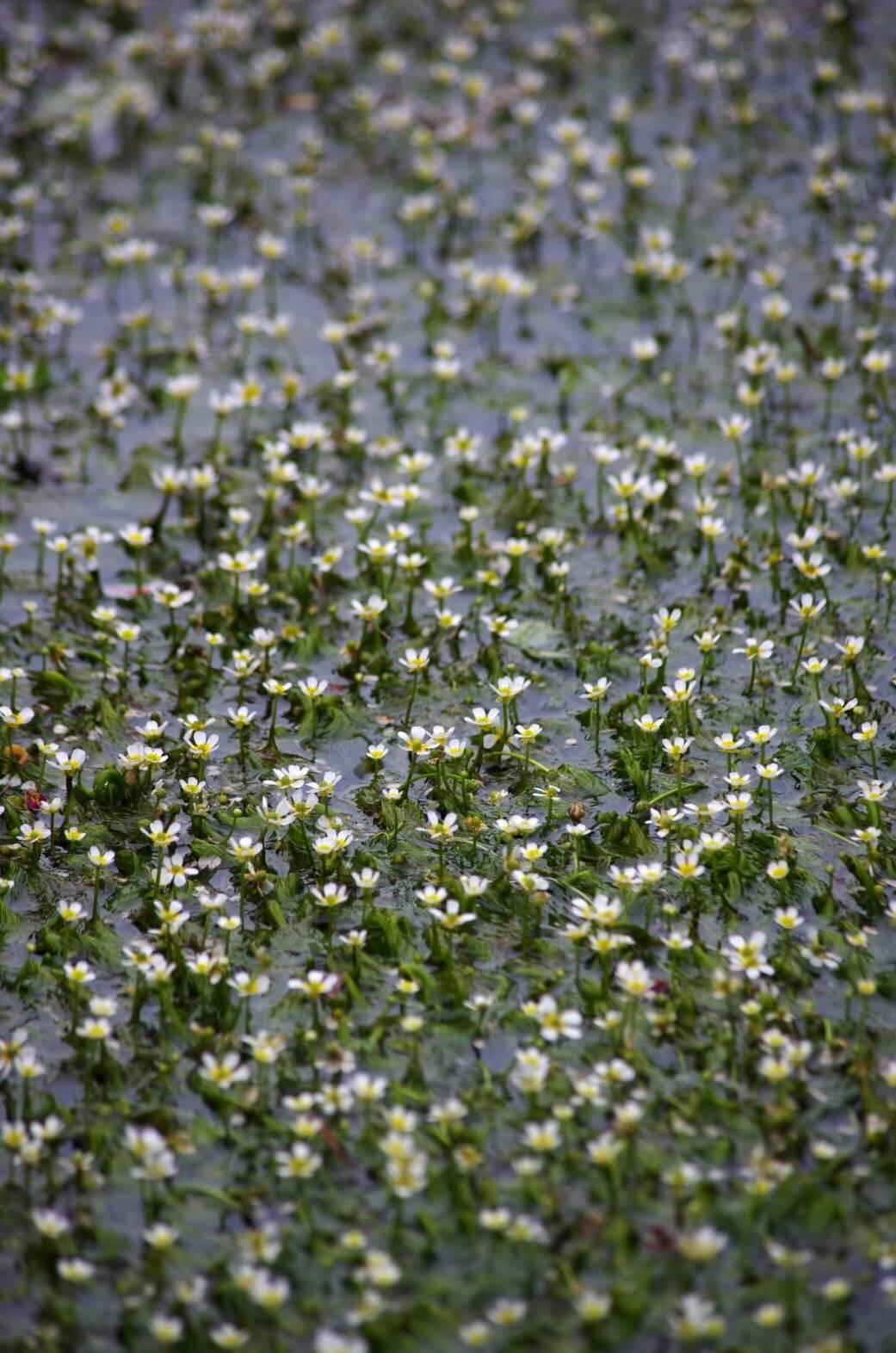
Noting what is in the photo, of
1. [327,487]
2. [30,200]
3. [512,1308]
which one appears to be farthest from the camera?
[30,200]

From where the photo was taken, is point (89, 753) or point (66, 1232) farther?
point (89, 753)

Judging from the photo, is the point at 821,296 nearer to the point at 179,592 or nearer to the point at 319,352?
the point at 319,352

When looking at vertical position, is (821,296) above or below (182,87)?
below

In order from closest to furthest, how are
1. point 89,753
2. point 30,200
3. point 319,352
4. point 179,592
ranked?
point 89,753 < point 179,592 < point 319,352 < point 30,200

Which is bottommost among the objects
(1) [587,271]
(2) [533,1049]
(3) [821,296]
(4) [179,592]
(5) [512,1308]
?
(5) [512,1308]

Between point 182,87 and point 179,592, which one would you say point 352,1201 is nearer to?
point 179,592

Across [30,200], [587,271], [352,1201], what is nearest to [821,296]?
[587,271]

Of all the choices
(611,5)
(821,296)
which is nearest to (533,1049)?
(821,296)
